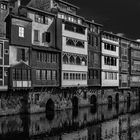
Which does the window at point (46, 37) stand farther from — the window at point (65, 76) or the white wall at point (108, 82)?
the white wall at point (108, 82)

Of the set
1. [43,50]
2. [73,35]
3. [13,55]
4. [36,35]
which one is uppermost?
[73,35]

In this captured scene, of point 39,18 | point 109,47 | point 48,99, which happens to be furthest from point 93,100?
point 39,18

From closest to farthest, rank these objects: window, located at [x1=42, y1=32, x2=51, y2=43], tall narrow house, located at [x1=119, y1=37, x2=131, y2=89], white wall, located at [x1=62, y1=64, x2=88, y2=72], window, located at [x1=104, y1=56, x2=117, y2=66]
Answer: window, located at [x1=42, y1=32, x2=51, y2=43]
white wall, located at [x1=62, y1=64, x2=88, y2=72]
window, located at [x1=104, y1=56, x2=117, y2=66]
tall narrow house, located at [x1=119, y1=37, x2=131, y2=89]

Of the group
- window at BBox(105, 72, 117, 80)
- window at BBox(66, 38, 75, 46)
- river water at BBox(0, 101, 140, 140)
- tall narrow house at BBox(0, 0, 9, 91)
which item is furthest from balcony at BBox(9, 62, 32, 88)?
window at BBox(105, 72, 117, 80)

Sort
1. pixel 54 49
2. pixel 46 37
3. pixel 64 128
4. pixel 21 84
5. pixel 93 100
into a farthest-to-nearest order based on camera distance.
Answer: pixel 93 100
pixel 46 37
pixel 54 49
pixel 21 84
pixel 64 128

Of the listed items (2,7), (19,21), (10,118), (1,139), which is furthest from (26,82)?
(1,139)

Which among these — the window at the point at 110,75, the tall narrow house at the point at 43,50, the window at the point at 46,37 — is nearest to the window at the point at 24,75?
→ the tall narrow house at the point at 43,50

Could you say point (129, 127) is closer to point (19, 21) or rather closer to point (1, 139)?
point (1, 139)

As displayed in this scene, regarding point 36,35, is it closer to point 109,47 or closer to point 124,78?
point 109,47

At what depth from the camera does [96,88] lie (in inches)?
2393

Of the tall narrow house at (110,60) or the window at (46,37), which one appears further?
the tall narrow house at (110,60)

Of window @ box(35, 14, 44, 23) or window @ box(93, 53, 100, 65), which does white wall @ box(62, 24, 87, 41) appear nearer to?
window @ box(35, 14, 44, 23)

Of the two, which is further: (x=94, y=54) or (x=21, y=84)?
(x=94, y=54)

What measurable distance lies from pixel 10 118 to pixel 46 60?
13.4 meters
